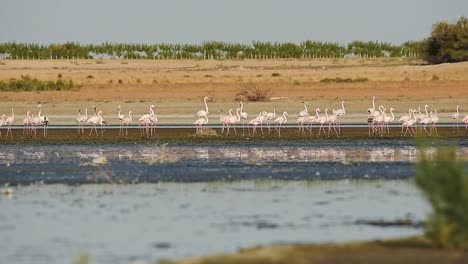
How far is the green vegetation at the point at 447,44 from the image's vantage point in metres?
81.1

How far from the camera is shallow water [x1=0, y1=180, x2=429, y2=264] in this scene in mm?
16812

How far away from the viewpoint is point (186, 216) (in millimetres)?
19875

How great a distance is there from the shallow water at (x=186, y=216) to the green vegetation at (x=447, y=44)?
5782 centimetres

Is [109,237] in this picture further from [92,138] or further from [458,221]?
[92,138]

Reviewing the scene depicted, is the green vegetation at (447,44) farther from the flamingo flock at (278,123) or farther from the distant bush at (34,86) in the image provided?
the flamingo flock at (278,123)

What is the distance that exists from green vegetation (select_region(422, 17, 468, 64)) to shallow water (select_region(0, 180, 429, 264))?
5782 cm

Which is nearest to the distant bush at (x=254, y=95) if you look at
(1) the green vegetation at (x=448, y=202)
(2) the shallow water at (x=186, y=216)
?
(2) the shallow water at (x=186, y=216)

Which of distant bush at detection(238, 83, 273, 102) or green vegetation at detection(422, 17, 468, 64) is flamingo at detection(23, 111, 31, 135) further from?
green vegetation at detection(422, 17, 468, 64)

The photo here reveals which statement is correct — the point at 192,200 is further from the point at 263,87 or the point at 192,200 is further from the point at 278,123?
the point at 263,87

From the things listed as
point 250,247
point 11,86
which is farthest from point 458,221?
point 11,86

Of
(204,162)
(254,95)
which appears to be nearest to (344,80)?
(254,95)

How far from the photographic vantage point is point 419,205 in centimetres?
2083

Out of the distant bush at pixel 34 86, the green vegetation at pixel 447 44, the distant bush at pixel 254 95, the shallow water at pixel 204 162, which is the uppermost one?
the green vegetation at pixel 447 44

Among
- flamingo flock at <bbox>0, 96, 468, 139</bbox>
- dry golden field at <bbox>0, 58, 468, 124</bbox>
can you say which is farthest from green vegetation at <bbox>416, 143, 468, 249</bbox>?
dry golden field at <bbox>0, 58, 468, 124</bbox>
